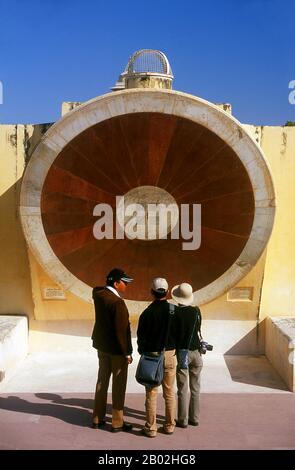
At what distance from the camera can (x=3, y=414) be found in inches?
274

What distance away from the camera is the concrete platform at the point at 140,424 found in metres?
6.13

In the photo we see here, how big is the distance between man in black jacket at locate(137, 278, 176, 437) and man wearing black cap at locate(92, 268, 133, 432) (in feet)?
0.76

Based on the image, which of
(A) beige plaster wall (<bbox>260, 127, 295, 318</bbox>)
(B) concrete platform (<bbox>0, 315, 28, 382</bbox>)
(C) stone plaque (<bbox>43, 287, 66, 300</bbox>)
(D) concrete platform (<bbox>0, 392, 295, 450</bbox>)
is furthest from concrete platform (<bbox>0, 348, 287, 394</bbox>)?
(A) beige plaster wall (<bbox>260, 127, 295, 318</bbox>)

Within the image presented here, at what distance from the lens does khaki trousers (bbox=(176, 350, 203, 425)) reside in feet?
21.6

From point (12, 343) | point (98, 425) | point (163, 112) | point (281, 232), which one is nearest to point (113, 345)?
point (98, 425)

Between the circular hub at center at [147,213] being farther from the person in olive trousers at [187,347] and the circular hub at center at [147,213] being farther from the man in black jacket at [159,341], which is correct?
the man in black jacket at [159,341]

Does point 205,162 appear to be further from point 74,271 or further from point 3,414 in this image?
point 3,414

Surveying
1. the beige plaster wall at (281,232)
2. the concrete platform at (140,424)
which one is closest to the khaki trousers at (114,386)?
the concrete platform at (140,424)

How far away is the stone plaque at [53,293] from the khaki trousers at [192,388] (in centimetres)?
371

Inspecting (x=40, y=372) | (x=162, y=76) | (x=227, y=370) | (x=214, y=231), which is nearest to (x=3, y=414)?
(x=40, y=372)

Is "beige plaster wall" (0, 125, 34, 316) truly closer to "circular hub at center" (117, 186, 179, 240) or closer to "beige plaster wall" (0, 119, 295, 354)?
"beige plaster wall" (0, 119, 295, 354)
